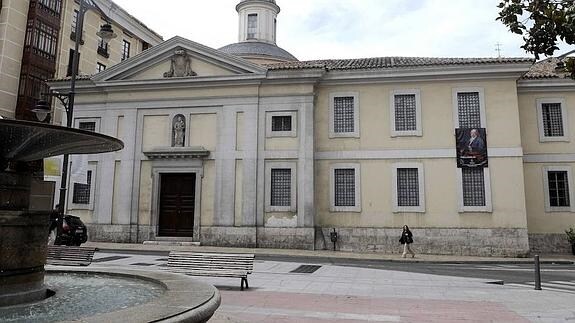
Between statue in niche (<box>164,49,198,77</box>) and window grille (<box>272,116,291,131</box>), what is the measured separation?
15.9 feet

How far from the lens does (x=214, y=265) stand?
9859mm

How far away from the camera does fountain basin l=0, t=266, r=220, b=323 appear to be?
4164 millimetres

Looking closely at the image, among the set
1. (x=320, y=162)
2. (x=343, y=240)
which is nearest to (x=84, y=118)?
(x=320, y=162)

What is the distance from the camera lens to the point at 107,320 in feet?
12.6

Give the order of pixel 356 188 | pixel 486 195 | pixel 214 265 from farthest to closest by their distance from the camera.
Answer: pixel 356 188 → pixel 486 195 → pixel 214 265

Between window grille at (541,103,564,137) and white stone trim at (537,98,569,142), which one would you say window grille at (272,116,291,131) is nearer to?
white stone trim at (537,98,569,142)

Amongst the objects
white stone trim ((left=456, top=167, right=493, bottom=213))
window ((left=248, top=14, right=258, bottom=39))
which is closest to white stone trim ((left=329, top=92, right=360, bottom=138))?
white stone trim ((left=456, top=167, right=493, bottom=213))

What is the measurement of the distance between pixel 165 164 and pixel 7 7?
1535 centimetres

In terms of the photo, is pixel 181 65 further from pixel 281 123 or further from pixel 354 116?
pixel 354 116

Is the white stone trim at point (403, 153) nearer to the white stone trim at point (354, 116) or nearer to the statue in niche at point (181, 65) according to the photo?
the white stone trim at point (354, 116)

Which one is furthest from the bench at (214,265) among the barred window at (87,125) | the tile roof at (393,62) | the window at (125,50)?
the window at (125,50)

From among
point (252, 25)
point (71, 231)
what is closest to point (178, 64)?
point (71, 231)

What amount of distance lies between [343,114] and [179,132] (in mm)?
8208

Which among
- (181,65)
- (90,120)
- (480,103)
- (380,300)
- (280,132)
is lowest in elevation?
(380,300)
